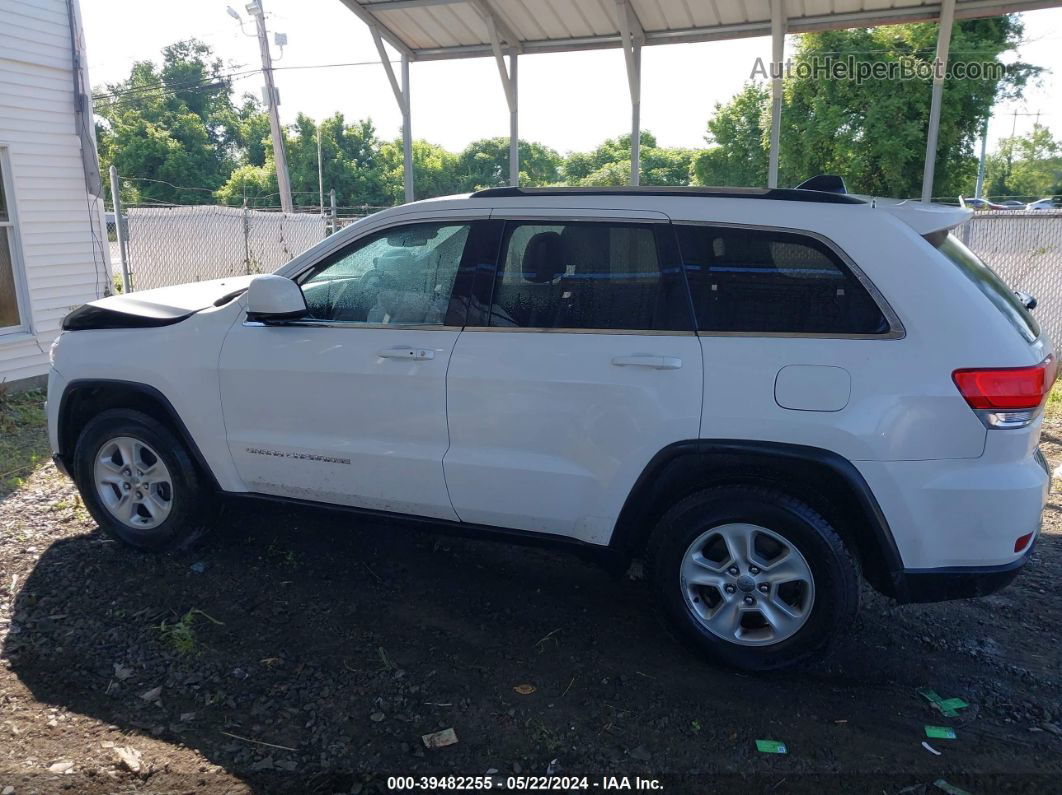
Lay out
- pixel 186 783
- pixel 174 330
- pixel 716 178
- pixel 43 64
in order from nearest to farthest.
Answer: pixel 186 783
pixel 174 330
pixel 43 64
pixel 716 178

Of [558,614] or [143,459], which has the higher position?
[143,459]

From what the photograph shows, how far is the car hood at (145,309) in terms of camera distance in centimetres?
444

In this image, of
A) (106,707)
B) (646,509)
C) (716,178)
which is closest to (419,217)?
(646,509)

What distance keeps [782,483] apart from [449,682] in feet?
5.30

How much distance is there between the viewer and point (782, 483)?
3404 millimetres

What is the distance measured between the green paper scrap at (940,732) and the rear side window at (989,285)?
154 cm

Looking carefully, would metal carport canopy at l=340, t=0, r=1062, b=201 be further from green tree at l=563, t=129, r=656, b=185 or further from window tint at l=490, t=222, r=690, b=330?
green tree at l=563, t=129, r=656, b=185

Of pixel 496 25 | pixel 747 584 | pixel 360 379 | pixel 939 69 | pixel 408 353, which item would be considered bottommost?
pixel 747 584

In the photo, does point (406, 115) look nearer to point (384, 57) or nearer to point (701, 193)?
point (384, 57)

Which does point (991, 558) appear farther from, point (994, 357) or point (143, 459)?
point (143, 459)

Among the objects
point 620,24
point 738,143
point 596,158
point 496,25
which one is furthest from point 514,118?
point 596,158

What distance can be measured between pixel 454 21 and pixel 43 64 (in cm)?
440

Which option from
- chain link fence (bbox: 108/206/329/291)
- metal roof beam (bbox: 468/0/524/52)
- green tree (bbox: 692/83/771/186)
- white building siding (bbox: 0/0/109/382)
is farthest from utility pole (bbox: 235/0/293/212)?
green tree (bbox: 692/83/771/186)

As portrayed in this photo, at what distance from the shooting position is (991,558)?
125 inches
